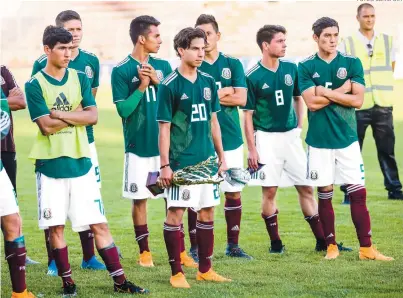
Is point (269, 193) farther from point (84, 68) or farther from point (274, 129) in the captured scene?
point (84, 68)

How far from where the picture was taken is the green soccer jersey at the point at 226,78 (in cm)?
920

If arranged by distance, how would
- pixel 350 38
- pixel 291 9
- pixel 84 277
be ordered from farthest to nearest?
pixel 291 9 → pixel 350 38 → pixel 84 277

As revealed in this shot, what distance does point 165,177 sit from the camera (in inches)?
306

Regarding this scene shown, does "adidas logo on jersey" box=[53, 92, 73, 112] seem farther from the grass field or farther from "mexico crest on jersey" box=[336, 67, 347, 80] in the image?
"mexico crest on jersey" box=[336, 67, 347, 80]

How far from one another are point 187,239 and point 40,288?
2.82 m

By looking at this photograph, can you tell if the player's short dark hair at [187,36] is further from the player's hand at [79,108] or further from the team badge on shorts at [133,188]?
the team badge on shorts at [133,188]

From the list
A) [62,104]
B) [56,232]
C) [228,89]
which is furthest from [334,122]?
[56,232]

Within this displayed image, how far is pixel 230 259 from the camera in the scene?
910 centimetres

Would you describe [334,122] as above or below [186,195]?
above

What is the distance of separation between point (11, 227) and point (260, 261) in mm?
2606

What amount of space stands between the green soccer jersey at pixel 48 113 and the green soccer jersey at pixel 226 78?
1.94 metres

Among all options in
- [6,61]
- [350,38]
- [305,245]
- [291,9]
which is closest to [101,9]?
[6,61]

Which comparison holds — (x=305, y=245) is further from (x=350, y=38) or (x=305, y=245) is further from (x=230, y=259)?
(x=350, y=38)

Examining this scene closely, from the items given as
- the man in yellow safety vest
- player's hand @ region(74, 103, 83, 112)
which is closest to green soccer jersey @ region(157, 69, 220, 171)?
player's hand @ region(74, 103, 83, 112)
